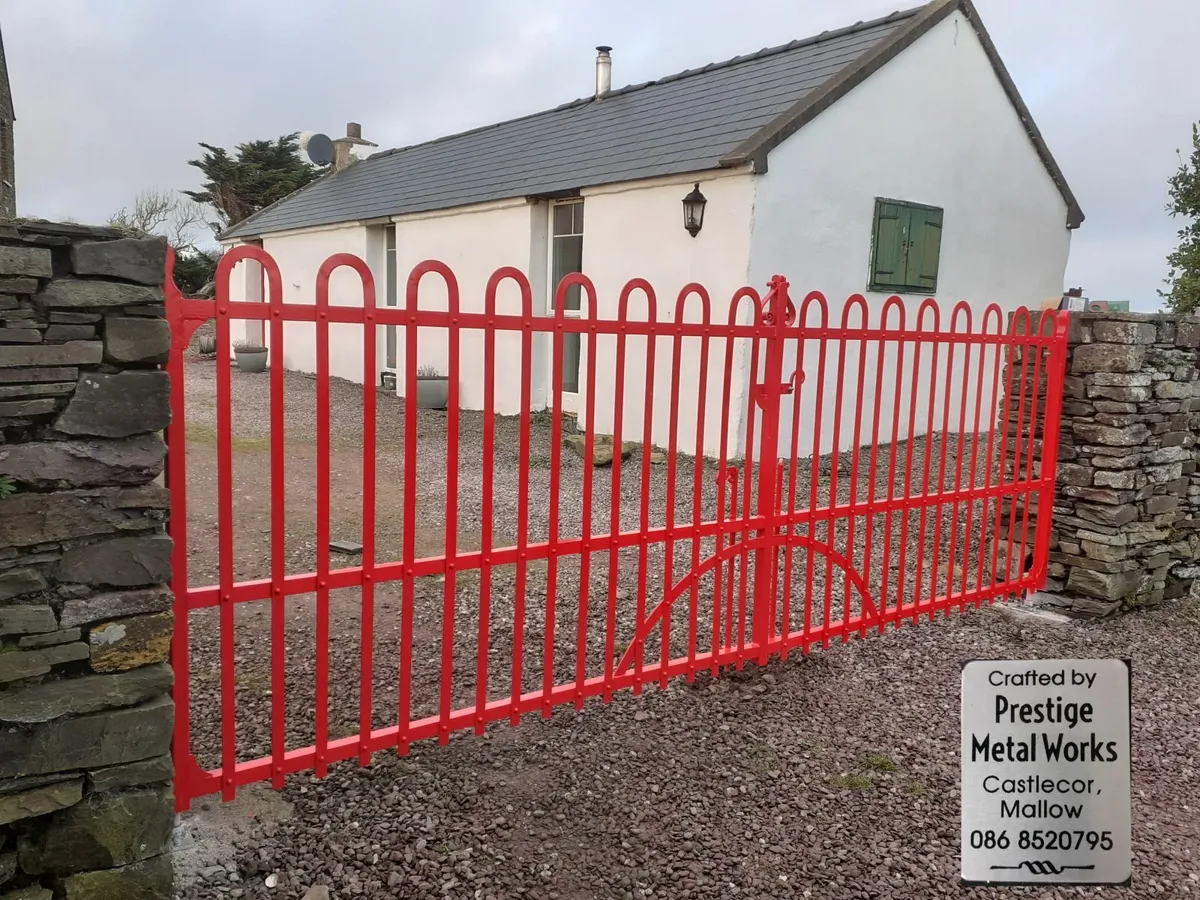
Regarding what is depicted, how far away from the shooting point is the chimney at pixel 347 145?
21.3m

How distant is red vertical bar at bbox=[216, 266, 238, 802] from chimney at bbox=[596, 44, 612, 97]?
43.6 feet

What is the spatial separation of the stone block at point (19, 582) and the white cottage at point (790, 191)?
24.3 feet

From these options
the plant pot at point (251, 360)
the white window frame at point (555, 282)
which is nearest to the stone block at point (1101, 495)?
the white window frame at point (555, 282)

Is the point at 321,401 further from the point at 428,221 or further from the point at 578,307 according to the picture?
the point at 428,221

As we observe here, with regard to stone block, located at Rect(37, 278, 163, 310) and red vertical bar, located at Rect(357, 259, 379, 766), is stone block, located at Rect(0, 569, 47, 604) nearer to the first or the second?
stone block, located at Rect(37, 278, 163, 310)

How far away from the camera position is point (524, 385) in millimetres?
2914

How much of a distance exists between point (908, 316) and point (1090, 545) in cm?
535

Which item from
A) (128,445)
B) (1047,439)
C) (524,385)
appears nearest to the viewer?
(128,445)

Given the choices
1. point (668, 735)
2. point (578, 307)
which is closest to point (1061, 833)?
point (668, 735)

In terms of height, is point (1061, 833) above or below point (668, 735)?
above

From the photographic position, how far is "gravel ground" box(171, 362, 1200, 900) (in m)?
2.61

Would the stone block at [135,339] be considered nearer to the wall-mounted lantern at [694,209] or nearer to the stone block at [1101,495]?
the stone block at [1101,495]

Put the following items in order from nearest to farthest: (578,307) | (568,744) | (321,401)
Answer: (321,401)
(568,744)
(578,307)

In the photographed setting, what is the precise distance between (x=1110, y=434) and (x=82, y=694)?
4.89 meters
